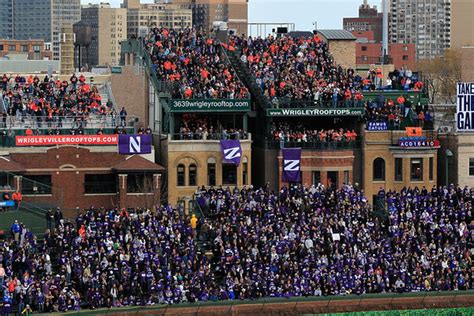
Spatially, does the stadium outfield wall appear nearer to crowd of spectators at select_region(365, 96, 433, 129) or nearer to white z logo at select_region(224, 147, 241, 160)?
white z logo at select_region(224, 147, 241, 160)

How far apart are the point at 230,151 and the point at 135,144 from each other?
4751 millimetres

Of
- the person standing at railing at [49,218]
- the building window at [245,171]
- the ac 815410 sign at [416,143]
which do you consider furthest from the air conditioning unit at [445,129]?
the person standing at railing at [49,218]

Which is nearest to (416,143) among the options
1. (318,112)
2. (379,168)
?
(379,168)

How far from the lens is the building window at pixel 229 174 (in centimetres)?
7738

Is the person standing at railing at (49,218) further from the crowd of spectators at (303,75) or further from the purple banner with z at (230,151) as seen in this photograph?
the crowd of spectators at (303,75)

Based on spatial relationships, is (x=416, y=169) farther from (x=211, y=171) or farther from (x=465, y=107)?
(x=211, y=171)

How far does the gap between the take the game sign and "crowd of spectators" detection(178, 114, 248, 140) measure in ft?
38.9

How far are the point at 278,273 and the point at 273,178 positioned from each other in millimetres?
13199

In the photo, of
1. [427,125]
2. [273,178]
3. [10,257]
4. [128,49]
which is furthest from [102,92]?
[10,257]

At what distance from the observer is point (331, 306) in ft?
216

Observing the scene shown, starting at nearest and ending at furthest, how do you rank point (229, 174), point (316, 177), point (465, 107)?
point (229, 174)
point (316, 177)
point (465, 107)

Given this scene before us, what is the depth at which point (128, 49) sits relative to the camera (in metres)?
84.6

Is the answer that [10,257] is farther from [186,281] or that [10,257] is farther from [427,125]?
[427,125]

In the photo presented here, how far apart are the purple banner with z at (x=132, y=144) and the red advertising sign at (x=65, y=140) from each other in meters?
0.34
